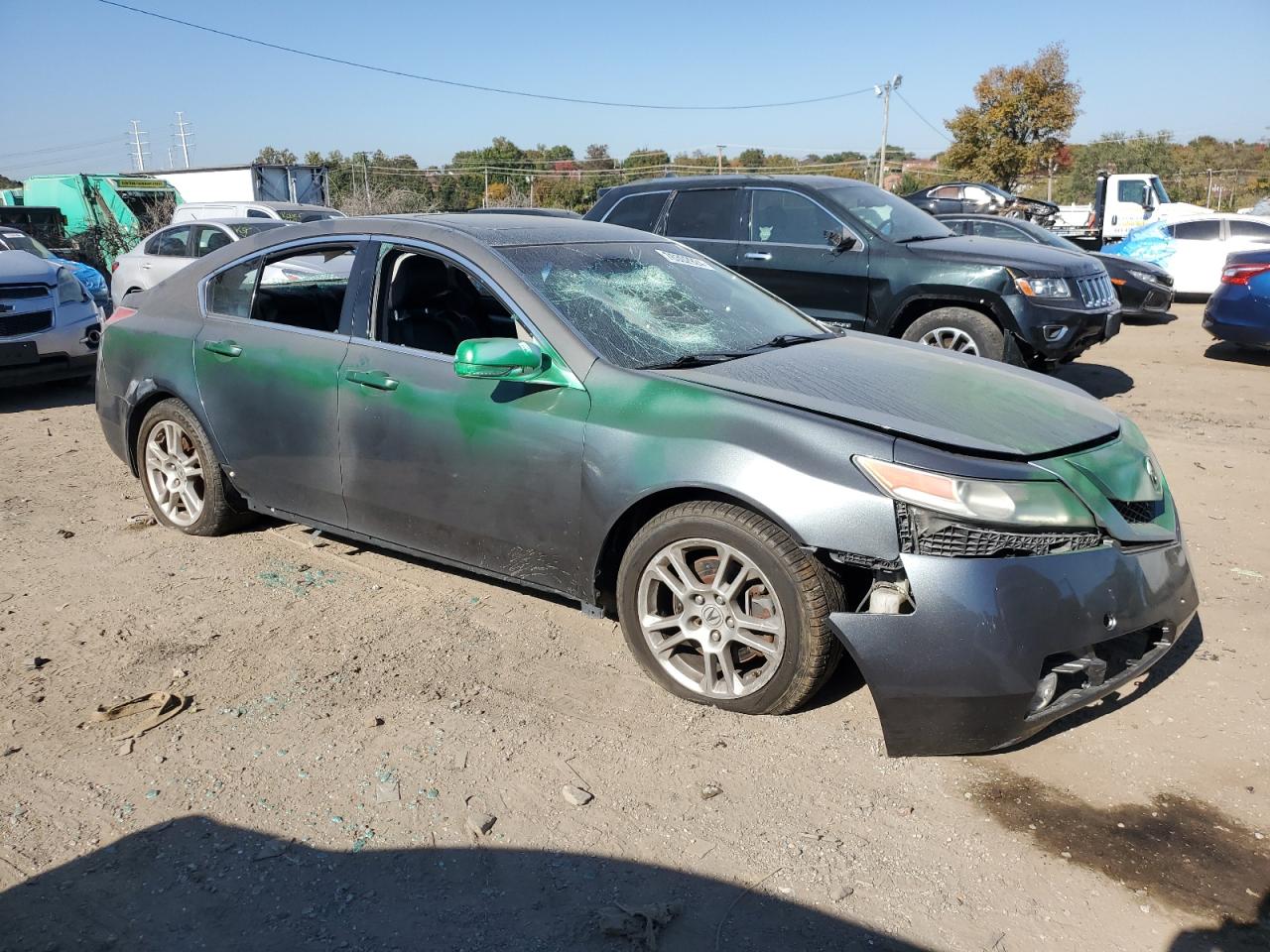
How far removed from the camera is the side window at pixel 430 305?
415 cm

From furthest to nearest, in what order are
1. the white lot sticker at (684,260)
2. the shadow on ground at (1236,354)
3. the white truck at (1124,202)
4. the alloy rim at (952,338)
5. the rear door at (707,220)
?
1. the white truck at (1124,202)
2. the shadow on ground at (1236,354)
3. the rear door at (707,220)
4. the alloy rim at (952,338)
5. the white lot sticker at (684,260)

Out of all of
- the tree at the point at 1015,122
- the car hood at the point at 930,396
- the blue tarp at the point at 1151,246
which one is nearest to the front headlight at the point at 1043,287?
the car hood at the point at 930,396

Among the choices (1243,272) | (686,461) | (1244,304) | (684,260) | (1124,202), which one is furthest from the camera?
(1124,202)

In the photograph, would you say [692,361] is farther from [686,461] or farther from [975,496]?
[975,496]

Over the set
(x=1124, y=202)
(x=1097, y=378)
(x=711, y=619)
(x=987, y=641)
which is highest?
(x=1124, y=202)

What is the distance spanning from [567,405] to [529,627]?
105 cm

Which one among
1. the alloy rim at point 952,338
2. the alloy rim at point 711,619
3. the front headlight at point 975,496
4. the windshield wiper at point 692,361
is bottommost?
the alloy rim at point 711,619

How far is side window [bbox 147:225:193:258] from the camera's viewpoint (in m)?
11.6

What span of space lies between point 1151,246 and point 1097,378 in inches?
300

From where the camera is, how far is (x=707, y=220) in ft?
28.5

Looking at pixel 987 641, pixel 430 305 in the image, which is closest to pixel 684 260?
pixel 430 305

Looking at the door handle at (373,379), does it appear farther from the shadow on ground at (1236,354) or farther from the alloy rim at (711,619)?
the shadow on ground at (1236,354)

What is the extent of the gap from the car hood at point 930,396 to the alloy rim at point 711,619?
59 centimetres

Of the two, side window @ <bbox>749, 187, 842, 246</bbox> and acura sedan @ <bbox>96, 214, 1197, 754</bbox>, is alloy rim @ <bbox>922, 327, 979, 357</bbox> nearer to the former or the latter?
side window @ <bbox>749, 187, 842, 246</bbox>
